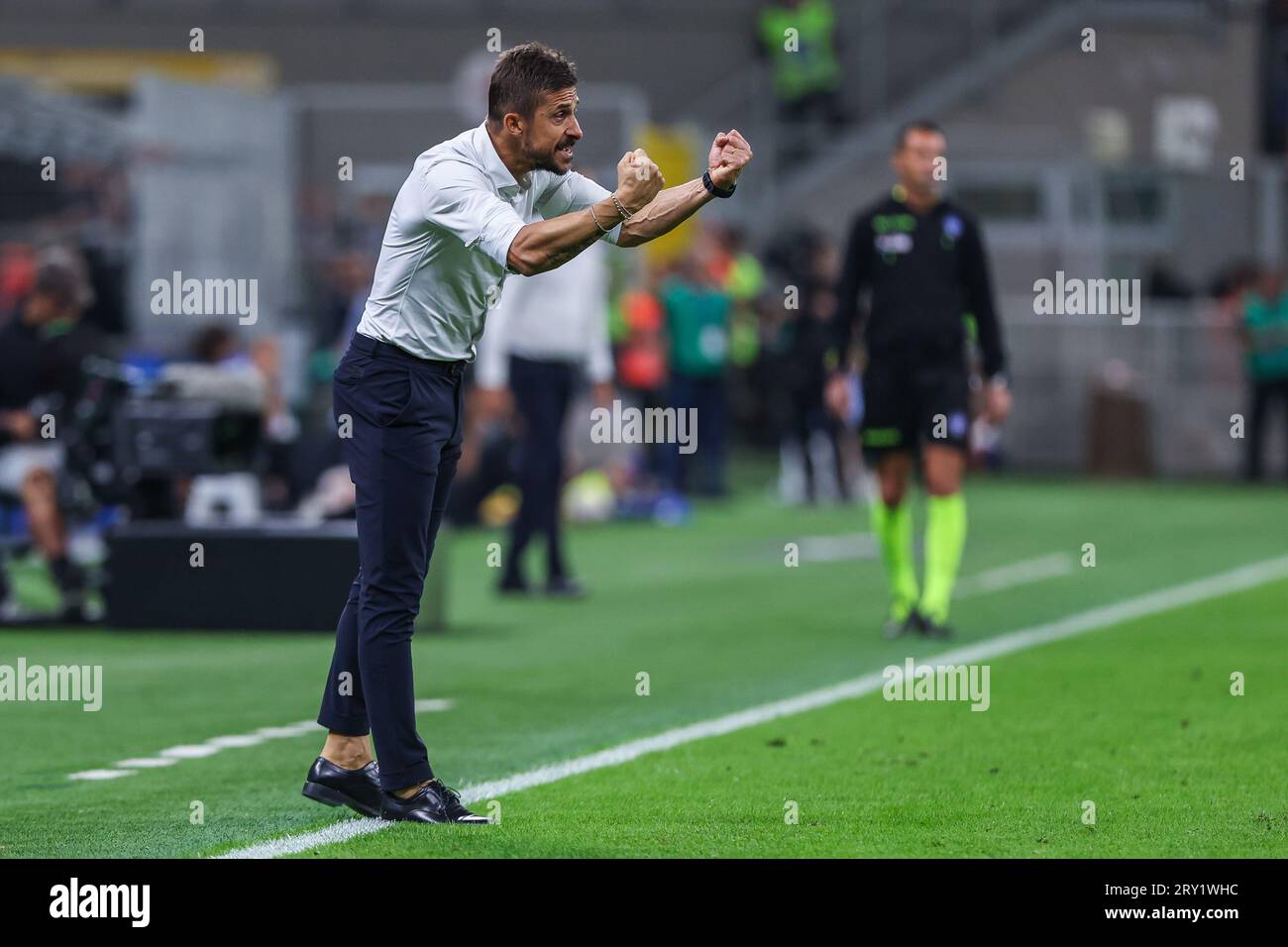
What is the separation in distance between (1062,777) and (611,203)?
255cm

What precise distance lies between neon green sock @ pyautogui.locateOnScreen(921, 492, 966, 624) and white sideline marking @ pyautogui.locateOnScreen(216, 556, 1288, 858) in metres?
0.30

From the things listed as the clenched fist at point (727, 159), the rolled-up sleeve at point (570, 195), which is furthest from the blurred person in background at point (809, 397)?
the clenched fist at point (727, 159)

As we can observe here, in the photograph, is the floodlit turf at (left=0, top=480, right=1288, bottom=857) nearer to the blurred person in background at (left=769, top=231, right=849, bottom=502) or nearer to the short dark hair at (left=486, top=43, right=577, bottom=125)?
the short dark hair at (left=486, top=43, right=577, bottom=125)

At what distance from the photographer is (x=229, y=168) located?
19.8 m

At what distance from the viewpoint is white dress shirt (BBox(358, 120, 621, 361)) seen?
647 centimetres

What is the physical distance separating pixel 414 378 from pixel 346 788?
1198mm

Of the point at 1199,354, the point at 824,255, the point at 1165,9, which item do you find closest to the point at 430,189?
the point at 824,255

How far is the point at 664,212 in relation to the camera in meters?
6.32

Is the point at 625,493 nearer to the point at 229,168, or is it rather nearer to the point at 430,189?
the point at 229,168

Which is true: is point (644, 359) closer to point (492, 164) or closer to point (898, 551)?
point (898, 551)

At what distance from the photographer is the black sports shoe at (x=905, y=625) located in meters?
11.7

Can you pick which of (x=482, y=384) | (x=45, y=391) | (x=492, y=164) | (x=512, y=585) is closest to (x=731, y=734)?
(x=492, y=164)

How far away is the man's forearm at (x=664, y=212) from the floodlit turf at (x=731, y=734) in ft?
5.36

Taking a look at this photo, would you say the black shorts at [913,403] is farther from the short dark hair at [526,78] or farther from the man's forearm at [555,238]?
the man's forearm at [555,238]
